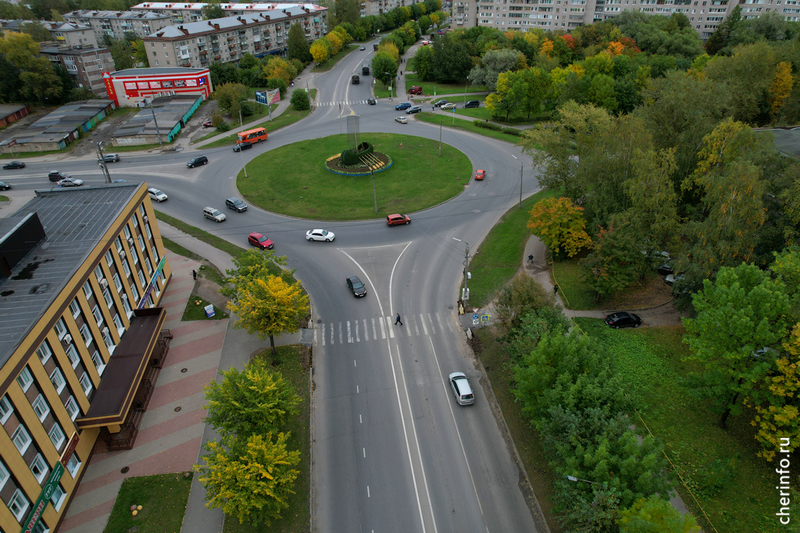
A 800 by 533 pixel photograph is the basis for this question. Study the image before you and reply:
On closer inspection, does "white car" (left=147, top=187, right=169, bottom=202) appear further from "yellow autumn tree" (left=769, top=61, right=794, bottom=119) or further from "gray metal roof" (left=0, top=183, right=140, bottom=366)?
"yellow autumn tree" (left=769, top=61, right=794, bottom=119)

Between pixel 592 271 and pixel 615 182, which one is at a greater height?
pixel 615 182

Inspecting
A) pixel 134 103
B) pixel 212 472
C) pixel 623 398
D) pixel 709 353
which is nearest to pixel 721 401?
pixel 709 353

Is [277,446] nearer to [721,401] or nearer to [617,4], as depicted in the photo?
[721,401]

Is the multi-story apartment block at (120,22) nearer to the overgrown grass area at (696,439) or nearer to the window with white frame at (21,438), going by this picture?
the window with white frame at (21,438)

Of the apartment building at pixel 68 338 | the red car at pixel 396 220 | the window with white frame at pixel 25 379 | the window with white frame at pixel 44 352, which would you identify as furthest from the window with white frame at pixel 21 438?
the red car at pixel 396 220

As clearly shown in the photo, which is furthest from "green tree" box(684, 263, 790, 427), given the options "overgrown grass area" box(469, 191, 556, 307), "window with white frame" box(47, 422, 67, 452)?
"window with white frame" box(47, 422, 67, 452)
